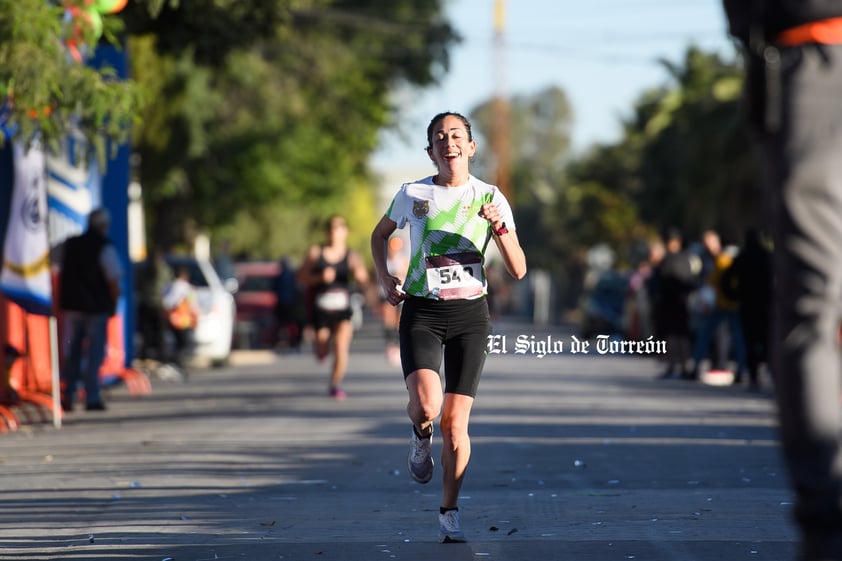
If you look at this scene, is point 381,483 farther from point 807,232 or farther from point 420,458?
point 807,232

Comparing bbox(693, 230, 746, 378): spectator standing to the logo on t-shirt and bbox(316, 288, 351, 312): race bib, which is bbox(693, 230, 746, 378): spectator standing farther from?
the logo on t-shirt

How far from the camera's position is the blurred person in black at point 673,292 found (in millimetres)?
21875

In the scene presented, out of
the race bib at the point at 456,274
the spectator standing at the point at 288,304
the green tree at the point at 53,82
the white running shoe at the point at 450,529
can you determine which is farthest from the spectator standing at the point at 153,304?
the white running shoe at the point at 450,529

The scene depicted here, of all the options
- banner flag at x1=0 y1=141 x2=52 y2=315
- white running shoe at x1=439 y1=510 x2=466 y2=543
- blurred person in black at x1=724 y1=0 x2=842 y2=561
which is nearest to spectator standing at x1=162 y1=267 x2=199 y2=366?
banner flag at x1=0 y1=141 x2=52 y2=315

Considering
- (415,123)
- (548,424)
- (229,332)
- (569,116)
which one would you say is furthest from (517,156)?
(548,424)

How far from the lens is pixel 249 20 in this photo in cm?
1872

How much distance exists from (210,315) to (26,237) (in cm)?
1098

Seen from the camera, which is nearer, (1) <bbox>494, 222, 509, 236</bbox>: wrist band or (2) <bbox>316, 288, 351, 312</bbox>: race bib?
(1) <bbox>494, 222, 509, 236</bbox>: wrist band

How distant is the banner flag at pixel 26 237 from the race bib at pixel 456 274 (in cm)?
780

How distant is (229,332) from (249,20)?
9190 millimetres

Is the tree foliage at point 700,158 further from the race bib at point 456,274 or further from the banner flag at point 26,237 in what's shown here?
the race bib at point 456,274

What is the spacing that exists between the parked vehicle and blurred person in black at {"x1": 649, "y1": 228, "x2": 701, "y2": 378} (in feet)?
42.7

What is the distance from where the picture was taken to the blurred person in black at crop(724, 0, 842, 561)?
395 cm

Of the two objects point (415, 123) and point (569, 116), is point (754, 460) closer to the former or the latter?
point (415, 123)
